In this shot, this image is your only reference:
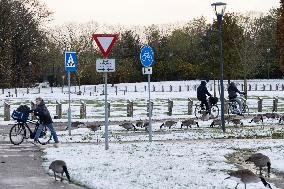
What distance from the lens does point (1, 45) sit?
60094 millimetres

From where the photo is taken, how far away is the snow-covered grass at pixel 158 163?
948 cm

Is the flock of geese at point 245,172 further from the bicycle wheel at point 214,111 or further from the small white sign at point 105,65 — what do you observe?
the bicycle wheel at point 214,111

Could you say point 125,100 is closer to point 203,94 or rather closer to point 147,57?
point 203,94

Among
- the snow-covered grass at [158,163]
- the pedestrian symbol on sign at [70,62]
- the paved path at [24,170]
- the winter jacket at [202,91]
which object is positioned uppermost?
the pedestrian symbol on sign at [70,62]

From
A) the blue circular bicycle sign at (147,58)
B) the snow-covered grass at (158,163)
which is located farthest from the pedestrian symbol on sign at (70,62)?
the snow-covered grass at (158,163)

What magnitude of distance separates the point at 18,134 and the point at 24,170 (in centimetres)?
581

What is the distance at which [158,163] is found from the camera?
11.8m

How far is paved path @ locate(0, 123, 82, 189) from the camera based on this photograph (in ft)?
31.4

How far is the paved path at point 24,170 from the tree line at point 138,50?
31.6m

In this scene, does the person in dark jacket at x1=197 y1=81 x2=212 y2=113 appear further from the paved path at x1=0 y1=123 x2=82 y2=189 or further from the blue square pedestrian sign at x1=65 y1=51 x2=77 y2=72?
the paved path at x1=0 y1=123 x2=82 y2=189

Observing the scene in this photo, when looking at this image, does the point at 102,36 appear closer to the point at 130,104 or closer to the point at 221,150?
the point at 221,150

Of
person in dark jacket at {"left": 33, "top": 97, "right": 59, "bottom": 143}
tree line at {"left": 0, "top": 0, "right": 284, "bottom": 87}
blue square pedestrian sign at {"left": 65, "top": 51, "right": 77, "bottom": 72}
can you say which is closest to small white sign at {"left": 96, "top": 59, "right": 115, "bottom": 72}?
person in dark jacket at {"left": 33, "top": 97, "right": 59, "bottom": 143}

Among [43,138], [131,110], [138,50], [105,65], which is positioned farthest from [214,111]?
[138,50]

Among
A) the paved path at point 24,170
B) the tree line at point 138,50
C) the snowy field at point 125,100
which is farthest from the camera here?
the tree line at point 138,50
